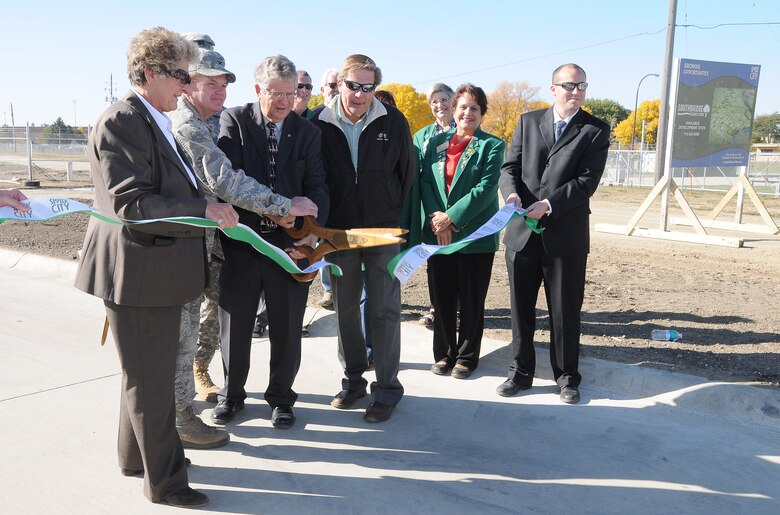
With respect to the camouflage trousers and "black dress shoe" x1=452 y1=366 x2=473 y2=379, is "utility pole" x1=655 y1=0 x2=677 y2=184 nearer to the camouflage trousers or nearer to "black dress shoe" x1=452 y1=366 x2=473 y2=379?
"black dress shoe" x1=452 y1=366 x2=473 y2=379

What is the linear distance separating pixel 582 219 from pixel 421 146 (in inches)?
57.1

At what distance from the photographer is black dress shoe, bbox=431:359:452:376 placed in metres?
5.38

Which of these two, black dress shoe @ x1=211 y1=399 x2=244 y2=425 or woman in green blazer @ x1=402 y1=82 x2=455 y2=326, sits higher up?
woman in green blazer @ x1=402 y1=82 x2=455 y2=326

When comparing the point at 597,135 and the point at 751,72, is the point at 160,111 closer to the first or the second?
the point at 597,135

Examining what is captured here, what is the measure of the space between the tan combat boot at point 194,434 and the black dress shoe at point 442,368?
73.2 inches

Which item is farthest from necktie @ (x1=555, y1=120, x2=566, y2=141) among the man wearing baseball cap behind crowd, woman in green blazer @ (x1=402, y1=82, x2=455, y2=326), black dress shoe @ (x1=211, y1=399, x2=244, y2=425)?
black dress shoe @ (x1=211, y1=399, x2=244, y2=425)

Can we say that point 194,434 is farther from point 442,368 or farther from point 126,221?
point 442,368

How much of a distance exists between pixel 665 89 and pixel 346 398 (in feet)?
46.9

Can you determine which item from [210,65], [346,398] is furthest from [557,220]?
[210,65]

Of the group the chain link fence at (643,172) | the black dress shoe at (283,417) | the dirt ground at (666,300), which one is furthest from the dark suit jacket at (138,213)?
the chain link fence at (643,172)

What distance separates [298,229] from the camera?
4512 mm

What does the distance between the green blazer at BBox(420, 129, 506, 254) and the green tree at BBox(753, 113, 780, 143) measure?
85847mm

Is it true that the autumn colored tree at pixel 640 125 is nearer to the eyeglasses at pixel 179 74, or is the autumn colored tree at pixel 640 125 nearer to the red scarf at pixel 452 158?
the red scarf at pixel 452 158

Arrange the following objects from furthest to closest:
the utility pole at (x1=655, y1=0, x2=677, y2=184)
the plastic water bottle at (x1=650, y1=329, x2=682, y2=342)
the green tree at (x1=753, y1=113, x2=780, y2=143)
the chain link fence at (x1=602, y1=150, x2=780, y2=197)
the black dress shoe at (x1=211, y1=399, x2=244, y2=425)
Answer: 1. the green tree at (x1=753, y1=113, x2=780, y2=143)
2. the chain link fence at (x1=602, y1=150, x2=780, y2=197)
3. the utility pole at (x1=655, y1=0, x2=677, y2=184)
4. the plastic water bottle at (x1=650, y1=329, x2=682, y2=342)
5. the black dress shoe at (x1=211, y1=399, x2=244, y2=425)
